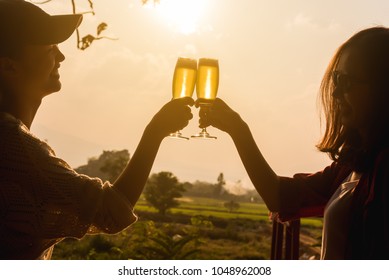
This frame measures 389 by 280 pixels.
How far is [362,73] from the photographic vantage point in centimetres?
A: 161

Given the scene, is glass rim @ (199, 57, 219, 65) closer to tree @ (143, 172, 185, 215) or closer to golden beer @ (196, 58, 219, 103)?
golden beer @ (196, 58, 219, 103)

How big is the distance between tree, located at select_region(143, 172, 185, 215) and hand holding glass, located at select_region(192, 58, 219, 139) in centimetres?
4676

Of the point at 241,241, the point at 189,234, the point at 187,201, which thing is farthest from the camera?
the point at 187,201

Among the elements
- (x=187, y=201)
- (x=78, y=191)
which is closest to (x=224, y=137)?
(x=78, y=191)

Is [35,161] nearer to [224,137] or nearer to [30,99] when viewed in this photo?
[30,99]

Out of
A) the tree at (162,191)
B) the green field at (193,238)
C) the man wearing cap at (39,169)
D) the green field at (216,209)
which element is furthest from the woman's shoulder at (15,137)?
the green field at (216,209)

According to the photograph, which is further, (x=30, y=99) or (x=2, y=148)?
(x=30, y=99)

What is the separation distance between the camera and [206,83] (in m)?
2.70

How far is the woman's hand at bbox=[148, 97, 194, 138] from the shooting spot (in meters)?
1.73

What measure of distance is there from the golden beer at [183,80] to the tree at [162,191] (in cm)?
4682

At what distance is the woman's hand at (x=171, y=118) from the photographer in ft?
5.66

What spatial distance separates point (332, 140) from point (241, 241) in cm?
4624

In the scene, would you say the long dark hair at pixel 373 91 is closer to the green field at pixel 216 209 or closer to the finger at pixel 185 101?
the finger at pixel 185 101

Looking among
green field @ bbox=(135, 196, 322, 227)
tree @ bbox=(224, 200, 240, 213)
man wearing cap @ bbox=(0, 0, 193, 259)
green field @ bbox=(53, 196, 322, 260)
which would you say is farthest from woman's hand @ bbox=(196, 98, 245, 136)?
tree @ bbox=(224, 200, 240, 213)
